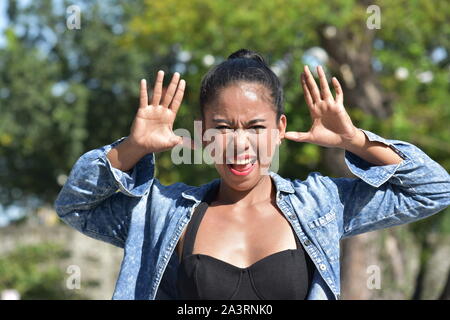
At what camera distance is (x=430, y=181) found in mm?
2445

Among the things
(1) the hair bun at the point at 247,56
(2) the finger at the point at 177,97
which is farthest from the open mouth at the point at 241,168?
(1) the hair bun at the point at 247,56

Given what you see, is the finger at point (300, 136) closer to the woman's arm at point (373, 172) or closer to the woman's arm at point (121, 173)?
the woman's arm at point (373, 172)

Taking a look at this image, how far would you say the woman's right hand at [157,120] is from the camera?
94.4 inches

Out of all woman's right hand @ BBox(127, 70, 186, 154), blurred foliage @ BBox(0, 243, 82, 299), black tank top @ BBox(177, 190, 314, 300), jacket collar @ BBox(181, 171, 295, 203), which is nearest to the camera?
black tank top @ BBox(177, 190, 314, 300)

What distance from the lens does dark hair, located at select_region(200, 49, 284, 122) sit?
8.00 ft

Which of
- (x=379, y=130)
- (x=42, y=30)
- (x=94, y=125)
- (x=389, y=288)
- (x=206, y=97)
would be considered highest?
(x=42, y=30)

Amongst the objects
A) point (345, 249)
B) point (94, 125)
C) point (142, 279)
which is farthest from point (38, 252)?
point (142, 279)

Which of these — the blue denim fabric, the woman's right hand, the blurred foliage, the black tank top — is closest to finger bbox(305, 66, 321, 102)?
the blue denim fabric

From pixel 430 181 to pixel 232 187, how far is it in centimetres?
65

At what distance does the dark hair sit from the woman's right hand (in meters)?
0.09

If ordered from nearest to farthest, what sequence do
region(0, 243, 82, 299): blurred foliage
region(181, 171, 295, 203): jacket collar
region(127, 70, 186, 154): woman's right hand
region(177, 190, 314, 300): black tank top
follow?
region(177, 190, 314, 300): black tank top < region(127, 70, 186, 154): woman's right hand < region(181, 171, 295, 203): jacket collar < region(0, 243, 82, 299): blurred foliage

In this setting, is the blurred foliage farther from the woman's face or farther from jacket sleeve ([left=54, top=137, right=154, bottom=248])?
the woman's face

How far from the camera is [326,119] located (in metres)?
2.46
